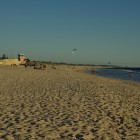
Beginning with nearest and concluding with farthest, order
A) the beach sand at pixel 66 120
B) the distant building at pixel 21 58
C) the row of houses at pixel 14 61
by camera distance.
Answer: the beach sand at pixel 66 120
the row of houses at pixel 14 61
the distant building at pixel 21 58

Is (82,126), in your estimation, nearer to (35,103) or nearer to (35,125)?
(35,125)

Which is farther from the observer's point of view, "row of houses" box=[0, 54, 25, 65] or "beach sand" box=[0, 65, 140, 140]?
"row of houses" box=[0, 54, 25, 65]

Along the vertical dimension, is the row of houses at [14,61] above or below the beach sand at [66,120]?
above

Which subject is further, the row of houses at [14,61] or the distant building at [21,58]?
the distant building at [21,58]

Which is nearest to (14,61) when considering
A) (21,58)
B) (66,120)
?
(21,58)

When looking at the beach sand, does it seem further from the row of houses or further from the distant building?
the distant building

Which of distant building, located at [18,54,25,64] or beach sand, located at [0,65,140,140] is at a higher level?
distant building, located at [18,54,25,64]

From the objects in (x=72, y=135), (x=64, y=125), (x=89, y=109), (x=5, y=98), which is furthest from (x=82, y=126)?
(x=5, y=98)

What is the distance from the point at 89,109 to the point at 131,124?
3074 millimetres

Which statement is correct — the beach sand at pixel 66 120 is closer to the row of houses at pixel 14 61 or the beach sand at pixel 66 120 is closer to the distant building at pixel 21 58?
the row of houses at pixel 14 61

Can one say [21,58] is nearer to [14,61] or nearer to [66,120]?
[14,61]

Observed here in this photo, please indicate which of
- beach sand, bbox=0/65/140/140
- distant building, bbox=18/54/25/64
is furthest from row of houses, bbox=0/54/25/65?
beach sand, bbox=0/65/140/140

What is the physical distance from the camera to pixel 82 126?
10.9 metres

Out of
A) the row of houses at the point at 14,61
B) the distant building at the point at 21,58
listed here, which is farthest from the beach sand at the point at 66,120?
the distant building at the point at 21,58
